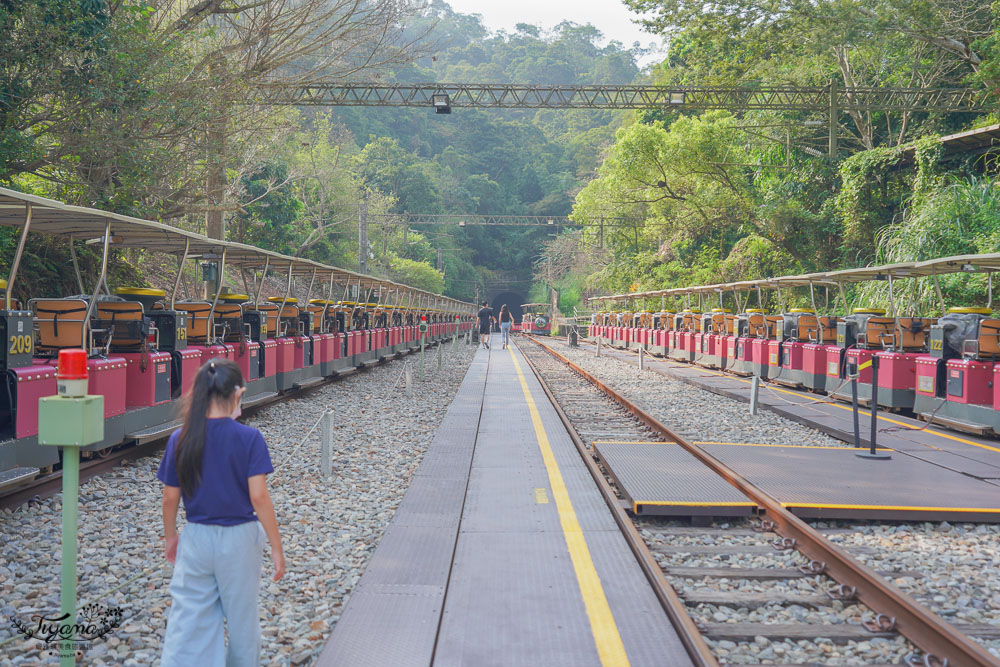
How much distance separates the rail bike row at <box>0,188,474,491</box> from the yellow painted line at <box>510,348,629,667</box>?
4328mm

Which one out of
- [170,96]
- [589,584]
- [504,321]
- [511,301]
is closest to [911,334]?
[589,584]

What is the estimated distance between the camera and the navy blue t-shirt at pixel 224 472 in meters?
2.99

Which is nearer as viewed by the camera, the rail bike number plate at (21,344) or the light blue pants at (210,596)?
the light blue pants at (210,596)

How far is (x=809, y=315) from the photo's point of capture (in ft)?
55.3

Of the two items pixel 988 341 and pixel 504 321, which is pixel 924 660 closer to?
pixel 988 341

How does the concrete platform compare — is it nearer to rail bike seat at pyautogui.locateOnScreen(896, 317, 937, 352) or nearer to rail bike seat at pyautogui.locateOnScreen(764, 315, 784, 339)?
rail bike seat at pyautogui.locateOnScreen(896, 317, 937, 352)

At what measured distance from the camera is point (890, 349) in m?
12.9

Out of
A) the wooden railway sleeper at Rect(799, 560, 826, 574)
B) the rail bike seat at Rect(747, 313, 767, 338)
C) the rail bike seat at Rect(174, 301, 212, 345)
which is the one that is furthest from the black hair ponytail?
the rail bike seat at Rect(747, 313, 767, 338)

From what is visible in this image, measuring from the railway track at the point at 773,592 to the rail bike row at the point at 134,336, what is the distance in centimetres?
519

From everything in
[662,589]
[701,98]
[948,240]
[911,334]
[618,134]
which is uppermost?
[618,134]

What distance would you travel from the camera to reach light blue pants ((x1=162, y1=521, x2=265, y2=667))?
295 centimetres

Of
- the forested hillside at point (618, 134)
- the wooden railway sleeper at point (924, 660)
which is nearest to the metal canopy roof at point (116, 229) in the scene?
the forested hillside at point (618, 134)

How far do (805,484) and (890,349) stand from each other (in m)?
7.22

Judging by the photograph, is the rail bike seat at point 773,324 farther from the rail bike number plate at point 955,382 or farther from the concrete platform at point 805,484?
the concrete platform at point 805,484
